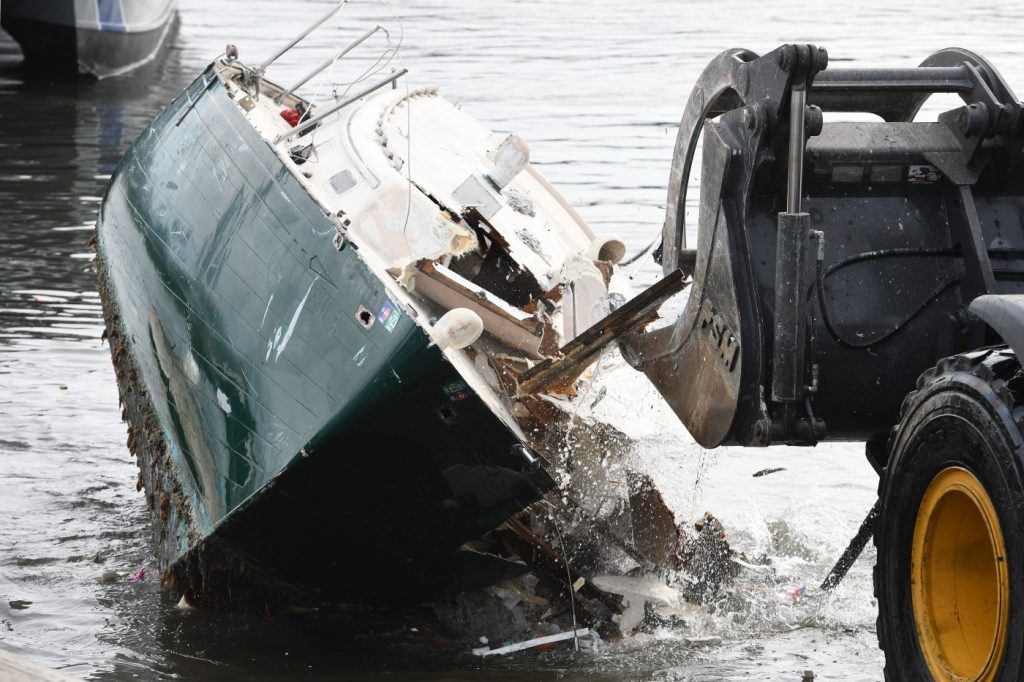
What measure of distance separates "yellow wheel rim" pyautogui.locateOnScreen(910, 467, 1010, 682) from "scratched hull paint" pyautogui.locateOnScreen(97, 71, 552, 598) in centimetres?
163

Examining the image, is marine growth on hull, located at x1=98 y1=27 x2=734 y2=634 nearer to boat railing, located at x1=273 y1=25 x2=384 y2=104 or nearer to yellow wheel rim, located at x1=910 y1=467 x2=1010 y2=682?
boat railing, located at x1=273 y1=25 x2=384 y2=104

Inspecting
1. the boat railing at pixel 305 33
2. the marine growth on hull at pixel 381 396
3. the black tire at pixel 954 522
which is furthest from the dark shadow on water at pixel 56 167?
the black tire at pixel 954 522

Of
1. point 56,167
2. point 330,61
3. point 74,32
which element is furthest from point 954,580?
point 74,32

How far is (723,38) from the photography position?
1102 inches

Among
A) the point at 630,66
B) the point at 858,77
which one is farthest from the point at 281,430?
the point at 630,66

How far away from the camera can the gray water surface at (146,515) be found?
6.00 m

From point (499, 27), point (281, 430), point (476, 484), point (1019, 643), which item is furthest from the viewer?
point (499, 27)

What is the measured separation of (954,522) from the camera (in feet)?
13.9

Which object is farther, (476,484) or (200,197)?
(200,197)

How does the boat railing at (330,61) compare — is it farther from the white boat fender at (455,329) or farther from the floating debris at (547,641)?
the floating debris at (547,641)

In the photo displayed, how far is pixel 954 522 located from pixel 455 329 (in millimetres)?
1996

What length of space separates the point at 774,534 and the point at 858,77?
9.60ft

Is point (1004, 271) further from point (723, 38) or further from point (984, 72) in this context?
point (723, 38)

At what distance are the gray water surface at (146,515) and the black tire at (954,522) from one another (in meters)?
1.51
